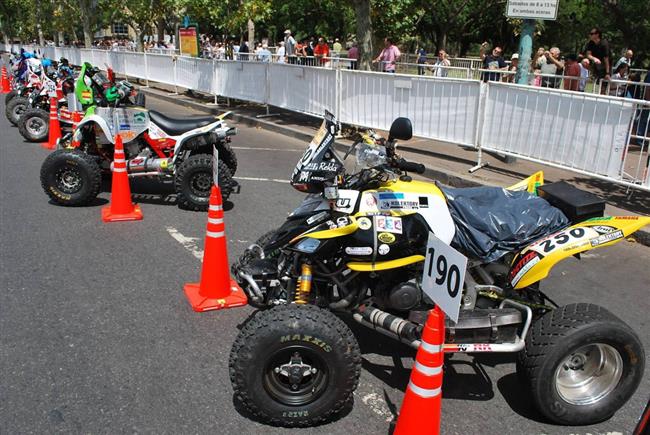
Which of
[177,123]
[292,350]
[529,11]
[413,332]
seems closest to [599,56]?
[529,11]

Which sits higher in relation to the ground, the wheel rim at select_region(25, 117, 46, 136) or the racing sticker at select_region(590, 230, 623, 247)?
the racing sticker at select_region(590, 230, 623, 247)

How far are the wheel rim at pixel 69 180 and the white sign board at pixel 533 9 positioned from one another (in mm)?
6721

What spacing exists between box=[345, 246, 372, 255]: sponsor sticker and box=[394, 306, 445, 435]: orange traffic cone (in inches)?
28.3

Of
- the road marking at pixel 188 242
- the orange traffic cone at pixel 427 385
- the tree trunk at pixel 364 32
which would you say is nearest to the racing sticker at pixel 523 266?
the orange traffic cone at pixel 427 385

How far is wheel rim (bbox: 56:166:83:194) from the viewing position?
7.03 m

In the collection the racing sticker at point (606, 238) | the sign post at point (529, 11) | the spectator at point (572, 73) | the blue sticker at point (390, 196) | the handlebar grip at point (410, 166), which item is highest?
the sign post at point (529, 11)

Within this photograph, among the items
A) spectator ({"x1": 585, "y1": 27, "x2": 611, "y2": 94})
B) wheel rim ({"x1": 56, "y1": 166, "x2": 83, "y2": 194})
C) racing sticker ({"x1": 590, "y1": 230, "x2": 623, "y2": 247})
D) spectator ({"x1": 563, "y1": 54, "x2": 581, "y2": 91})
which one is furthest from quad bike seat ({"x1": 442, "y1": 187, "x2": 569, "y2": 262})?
spectator ({"x1": 585, "y1": 27, "x2": 611, "y2": 94})

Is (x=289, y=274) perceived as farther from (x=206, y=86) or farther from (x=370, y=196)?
(x=206, y=86)

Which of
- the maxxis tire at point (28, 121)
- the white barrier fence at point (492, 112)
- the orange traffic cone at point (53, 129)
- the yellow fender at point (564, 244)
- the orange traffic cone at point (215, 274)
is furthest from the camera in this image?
the maxxis tire at point (28, 121)

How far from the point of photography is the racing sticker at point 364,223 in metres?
3.26

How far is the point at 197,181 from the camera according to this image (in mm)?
7102

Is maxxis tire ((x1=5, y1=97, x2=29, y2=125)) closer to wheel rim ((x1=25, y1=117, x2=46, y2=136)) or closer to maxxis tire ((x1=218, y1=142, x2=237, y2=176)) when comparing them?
wheel rim ((x1=25, y1=117, x2=46, y2=136))

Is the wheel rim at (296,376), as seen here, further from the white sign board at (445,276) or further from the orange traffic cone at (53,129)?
the orange traffic cone at (53,129)

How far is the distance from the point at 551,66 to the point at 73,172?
12.5 metres
